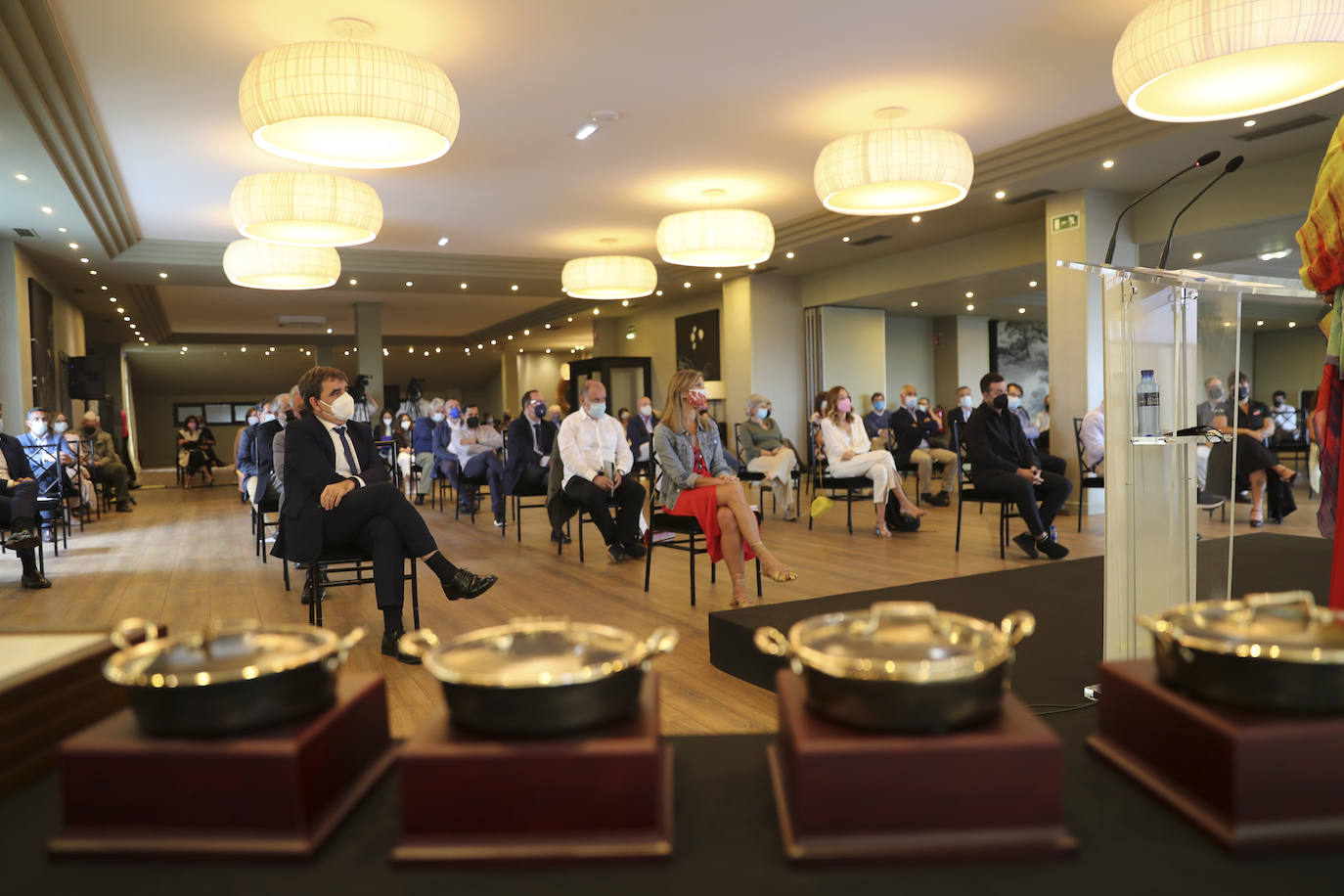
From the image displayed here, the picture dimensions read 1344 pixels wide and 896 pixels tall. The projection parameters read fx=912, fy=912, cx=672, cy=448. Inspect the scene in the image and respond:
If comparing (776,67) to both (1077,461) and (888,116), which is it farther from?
(1077,461)

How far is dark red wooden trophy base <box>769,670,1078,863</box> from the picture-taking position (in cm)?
85

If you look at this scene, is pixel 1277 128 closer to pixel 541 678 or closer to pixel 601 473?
pixel 601 473

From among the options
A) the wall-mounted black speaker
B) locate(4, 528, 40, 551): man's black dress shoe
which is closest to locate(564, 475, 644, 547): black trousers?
locate(4, 528, 40, 551): man's black dress shoe

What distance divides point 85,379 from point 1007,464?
40.0 feet

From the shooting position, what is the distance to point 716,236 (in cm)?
730

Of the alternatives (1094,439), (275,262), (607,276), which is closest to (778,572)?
(1094,439)

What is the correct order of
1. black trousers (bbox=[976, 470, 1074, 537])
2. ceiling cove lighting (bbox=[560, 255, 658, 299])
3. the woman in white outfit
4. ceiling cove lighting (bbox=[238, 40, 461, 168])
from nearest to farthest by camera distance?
ceiling cove lighting (bbox=[238, 40, 461, 168]) → black trousers (bbox=[976, 470, 1074, 537]) → the woman in white outfit → ceiling cove lighting (bbox=[560, 255, 658, 299])

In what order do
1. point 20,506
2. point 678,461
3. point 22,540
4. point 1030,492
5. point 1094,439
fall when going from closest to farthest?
point 678,461
point 22,540
point 20,506
point 1030,492
point 1094,439

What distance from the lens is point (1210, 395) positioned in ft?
8.39

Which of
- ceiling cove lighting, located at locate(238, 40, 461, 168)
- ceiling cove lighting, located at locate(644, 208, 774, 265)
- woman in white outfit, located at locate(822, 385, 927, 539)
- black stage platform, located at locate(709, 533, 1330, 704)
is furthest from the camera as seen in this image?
ceiling cove lighting, located at locate(644, 208, 774, 265)

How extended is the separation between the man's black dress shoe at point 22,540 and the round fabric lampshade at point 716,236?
15.9ft

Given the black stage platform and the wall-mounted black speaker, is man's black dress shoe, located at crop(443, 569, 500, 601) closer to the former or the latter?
the black stage platform

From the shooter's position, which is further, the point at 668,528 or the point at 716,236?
the point at 716,236

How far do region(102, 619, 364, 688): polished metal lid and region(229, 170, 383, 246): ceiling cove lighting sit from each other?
5788mm
